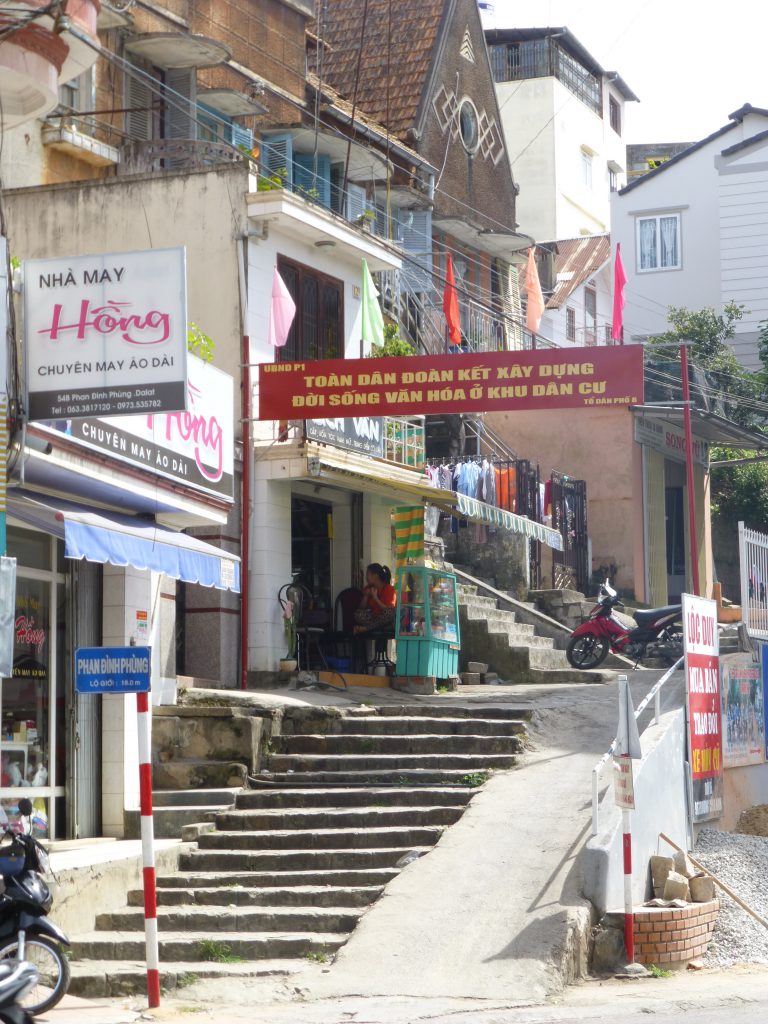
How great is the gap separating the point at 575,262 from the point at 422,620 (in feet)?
66.5

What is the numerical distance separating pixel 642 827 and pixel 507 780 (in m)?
1.98

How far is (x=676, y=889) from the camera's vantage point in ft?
40.4

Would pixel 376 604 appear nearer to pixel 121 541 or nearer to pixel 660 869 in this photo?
pixel 660 869

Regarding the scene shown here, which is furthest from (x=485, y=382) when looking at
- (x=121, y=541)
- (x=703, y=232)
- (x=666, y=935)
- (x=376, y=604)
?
(x=703, y=232)

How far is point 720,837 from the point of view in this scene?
1555cm

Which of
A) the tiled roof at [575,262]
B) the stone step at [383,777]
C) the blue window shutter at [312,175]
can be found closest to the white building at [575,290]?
the tiled roof at [575,262]

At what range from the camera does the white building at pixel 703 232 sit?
126ft

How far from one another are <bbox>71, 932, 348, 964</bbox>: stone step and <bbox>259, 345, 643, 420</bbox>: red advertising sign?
6.03 meters

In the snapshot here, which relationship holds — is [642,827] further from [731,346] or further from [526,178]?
[526,178]

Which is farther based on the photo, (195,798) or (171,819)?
(195,798)

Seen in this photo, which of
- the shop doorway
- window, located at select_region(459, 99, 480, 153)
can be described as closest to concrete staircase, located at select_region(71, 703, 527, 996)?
the shop doorway

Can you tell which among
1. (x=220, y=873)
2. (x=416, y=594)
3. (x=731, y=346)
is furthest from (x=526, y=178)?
(x=220, y=873)

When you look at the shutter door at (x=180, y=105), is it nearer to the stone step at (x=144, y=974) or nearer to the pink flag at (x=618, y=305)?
the pink flag at (x=618, y=305)

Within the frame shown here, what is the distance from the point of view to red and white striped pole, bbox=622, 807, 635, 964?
36.7ft
